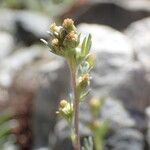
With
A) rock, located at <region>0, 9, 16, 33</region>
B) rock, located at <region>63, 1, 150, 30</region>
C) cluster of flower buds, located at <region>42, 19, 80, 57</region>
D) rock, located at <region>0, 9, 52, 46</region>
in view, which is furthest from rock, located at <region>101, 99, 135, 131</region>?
rock, located at <region>0, 9, 16, 33</region>

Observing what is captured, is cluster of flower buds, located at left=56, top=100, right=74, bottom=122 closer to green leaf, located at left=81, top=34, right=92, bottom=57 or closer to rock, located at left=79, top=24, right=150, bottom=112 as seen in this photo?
green leaf, located at left=81, top=34, right=92, bottom=57

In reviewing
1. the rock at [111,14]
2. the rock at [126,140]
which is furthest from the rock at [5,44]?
the rock at [126,140]

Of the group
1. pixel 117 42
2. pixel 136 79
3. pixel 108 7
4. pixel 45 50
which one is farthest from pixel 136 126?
pixel 108 7

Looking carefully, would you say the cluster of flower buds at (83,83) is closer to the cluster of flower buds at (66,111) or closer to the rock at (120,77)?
the cluster of flower buds at (66,111)

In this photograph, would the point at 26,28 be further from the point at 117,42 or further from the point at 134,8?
the point at 117,42

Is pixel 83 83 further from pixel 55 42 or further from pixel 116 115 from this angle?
pixel 116 115

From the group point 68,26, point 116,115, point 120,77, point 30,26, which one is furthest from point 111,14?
point 68,26
